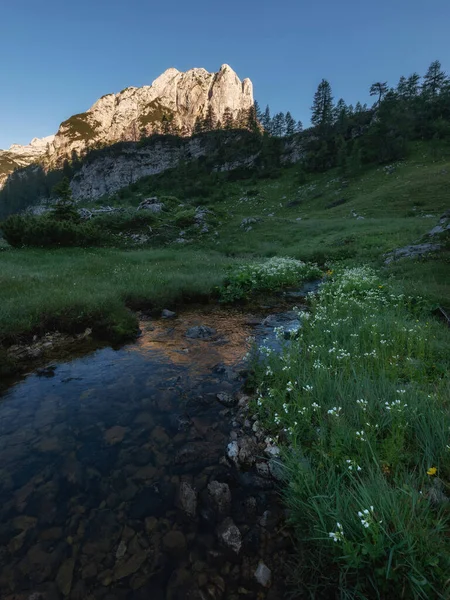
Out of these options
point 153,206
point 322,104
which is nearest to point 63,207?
point 153,206

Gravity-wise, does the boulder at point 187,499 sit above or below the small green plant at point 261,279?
below

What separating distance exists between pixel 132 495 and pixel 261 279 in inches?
518

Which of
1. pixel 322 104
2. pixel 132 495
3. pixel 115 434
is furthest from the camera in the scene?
pixel 322 104

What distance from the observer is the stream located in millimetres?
3352

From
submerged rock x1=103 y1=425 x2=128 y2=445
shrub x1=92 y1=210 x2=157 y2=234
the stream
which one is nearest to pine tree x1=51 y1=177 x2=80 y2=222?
shrub x1=92 y1=210 x2=157 y2=234

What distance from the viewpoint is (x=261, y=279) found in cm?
1636

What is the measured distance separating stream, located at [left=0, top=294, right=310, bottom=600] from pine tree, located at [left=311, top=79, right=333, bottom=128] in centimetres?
10248

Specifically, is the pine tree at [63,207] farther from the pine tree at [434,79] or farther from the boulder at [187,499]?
the pine tree at [434,79]

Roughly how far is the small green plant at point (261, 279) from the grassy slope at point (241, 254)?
3.37ft

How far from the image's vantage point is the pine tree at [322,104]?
8929cm

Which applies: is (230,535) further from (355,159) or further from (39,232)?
(355,159)

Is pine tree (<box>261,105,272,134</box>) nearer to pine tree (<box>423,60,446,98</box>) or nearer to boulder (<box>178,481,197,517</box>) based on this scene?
pine tree (<box>423,60,446,98</box>)

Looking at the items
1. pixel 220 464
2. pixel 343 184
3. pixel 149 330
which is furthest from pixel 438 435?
A: pixel 343 184

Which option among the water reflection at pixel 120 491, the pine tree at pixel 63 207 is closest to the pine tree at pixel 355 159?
→ the pine tree at pixel 63 207
